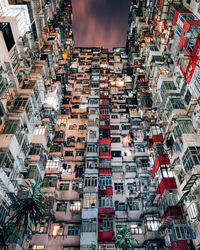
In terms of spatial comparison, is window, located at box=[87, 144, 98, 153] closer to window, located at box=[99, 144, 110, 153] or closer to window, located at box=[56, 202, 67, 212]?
window, located at box=[99, 144, 110, 153]

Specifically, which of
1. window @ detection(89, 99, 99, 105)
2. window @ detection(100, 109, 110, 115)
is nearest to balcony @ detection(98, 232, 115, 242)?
window @ detection(100, 109, 110, 115)

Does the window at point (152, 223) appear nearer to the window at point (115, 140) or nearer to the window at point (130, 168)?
the window at point (130, 168)

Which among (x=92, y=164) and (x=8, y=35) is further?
(x=92, y=164)

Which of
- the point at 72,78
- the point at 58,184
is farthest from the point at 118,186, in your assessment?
the point at 72,78

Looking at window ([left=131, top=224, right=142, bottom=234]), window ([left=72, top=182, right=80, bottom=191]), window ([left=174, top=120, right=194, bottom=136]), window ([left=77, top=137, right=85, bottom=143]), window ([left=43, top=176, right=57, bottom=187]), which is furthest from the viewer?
window ([left=77, top=137, right=85, bottom=143])

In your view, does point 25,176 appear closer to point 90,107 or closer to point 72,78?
point 90,107

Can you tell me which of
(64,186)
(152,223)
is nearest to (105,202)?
(152,223)

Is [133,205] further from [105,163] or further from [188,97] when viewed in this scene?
[188,97]
